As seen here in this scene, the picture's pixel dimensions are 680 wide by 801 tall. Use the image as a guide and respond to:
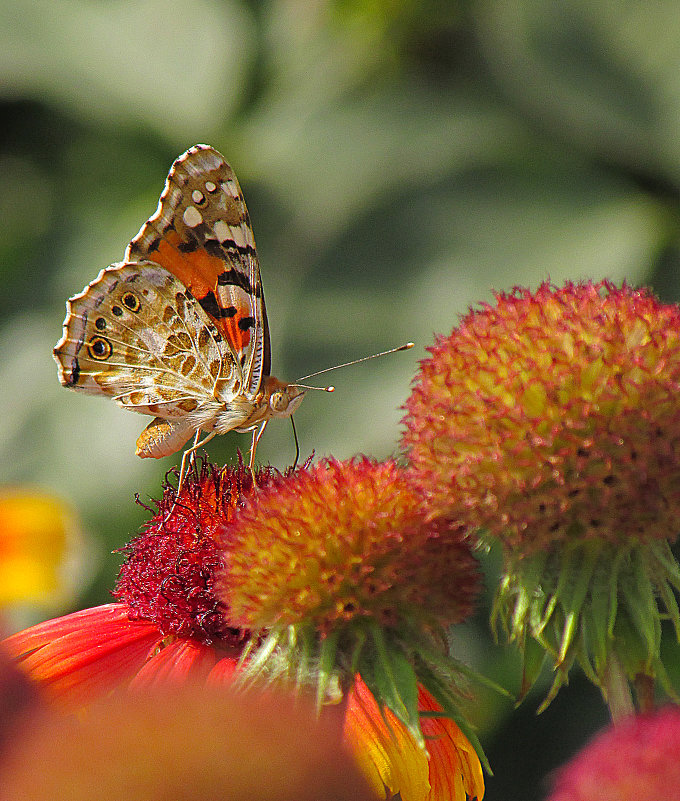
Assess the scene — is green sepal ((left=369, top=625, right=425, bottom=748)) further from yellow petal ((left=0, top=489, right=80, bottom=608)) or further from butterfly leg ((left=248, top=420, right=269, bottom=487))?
yellow petal ((left=0, top=489, right=80, bottom=608))

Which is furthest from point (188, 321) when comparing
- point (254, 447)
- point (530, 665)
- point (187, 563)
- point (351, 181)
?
point (351, 181)

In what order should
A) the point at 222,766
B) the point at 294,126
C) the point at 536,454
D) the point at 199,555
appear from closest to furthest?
the point at 222,766, the point at 536,454, the point at 199,555, the point at 294,126

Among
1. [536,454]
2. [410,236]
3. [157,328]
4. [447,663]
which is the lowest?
[447,663]

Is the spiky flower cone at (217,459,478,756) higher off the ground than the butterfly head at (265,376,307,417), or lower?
lower

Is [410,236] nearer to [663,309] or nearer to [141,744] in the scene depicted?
[663,309]

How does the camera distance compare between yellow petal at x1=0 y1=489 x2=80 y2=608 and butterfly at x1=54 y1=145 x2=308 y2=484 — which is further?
yellow petal at x1=0 y1=489 x2=80 y2=608

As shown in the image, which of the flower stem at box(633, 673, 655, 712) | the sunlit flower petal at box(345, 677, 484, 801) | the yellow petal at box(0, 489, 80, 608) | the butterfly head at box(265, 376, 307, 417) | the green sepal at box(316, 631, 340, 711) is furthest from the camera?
the yellow petal at box(0, 489, 80, 608)

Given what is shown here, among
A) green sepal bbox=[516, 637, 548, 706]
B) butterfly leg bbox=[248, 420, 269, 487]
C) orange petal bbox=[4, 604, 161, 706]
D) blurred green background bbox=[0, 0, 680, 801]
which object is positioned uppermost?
blurred green background bbox=[0, 0, 680, 801]

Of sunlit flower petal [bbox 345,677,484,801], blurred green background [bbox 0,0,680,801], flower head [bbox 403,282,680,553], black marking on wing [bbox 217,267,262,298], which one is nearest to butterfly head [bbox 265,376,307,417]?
black marking on wing [bbox 217,267,262,298]

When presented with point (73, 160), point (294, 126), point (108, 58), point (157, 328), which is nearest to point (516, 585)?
point (157, 328)
